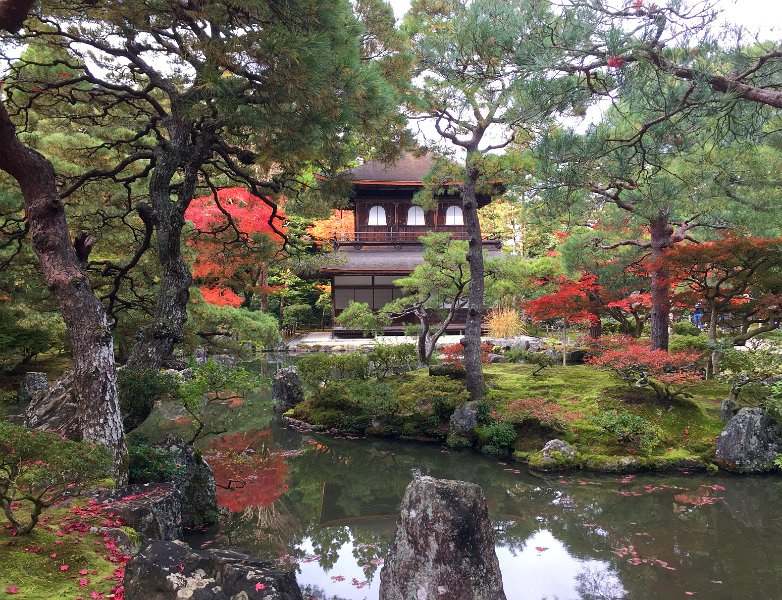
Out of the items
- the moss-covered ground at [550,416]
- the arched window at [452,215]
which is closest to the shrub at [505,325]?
the arched window at [452,215]

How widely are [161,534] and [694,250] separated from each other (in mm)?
8888

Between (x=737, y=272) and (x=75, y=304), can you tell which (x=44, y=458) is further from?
(x=737, y=272)

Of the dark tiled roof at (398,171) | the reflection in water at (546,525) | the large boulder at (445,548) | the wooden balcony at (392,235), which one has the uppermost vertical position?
the dark tiled roof at (398,171)

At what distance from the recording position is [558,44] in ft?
13.5

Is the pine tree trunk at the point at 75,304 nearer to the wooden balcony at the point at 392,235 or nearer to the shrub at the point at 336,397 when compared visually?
the shrub at the point at 336,397

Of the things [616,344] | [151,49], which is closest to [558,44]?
[151,49]

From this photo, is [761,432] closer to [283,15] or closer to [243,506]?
[243,506]

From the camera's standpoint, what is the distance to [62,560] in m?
3.58

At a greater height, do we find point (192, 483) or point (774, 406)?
point (774, 406)

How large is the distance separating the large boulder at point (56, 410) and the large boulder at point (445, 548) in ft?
10.2

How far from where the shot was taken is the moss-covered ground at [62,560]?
3240 mm

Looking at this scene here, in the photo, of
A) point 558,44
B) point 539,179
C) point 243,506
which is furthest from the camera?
point 243,506

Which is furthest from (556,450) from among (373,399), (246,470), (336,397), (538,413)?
(246,470)

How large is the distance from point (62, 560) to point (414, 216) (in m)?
19.6
